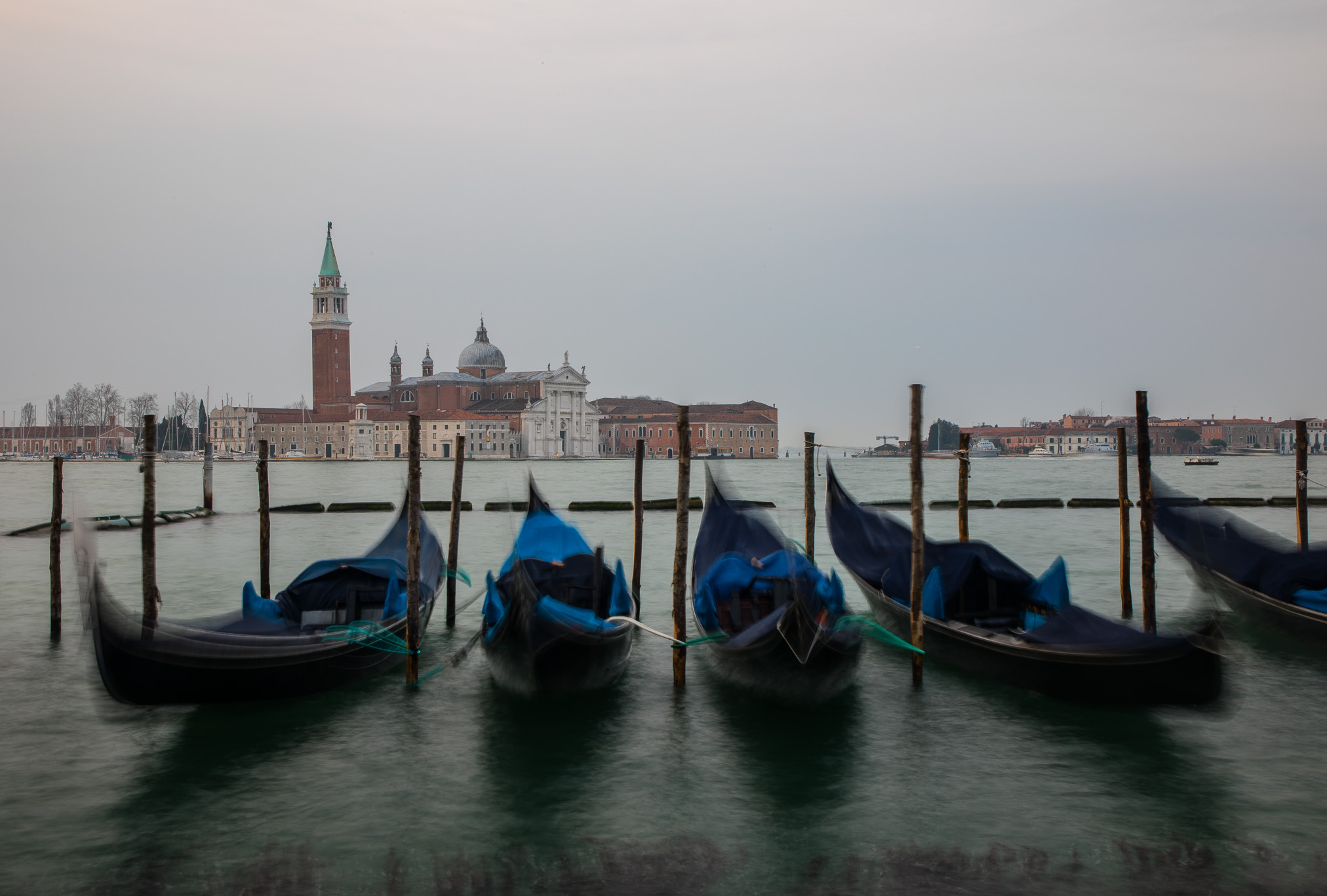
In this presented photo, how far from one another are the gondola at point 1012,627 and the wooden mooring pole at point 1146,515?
1.98ft

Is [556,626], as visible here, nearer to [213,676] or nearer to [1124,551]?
[213,676]

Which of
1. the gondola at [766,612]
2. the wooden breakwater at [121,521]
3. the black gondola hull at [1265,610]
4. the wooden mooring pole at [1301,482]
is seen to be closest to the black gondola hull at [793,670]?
the gondola at [766,612]

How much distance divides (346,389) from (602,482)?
28.2 meters

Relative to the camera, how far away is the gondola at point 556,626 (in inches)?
176

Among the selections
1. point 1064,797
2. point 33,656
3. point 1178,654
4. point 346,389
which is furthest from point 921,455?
point 346,389

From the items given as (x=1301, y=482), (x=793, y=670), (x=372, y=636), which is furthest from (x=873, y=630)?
(x=1301, y=482)

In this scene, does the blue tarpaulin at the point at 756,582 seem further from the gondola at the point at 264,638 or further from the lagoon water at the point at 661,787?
the gondola at the point at 264,638

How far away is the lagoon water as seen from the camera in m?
3.12

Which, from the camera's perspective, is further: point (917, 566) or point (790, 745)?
point (917, 566)

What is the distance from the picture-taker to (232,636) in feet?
14.3

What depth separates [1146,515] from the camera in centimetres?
559

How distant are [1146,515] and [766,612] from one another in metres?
2.12

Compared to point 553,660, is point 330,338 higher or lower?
higher

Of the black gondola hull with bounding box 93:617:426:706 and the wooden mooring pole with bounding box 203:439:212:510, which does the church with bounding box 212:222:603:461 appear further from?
the black gondola hull with bounding box 93:617:426:706
